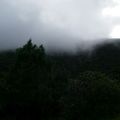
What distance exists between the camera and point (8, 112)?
6169 cm

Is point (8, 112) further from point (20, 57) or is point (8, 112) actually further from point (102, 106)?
point (102, 106)

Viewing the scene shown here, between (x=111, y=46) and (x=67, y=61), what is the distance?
107 feet

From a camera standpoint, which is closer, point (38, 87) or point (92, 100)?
point (92, 100)

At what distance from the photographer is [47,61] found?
65.8 meters

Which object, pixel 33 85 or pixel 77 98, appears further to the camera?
pixel 33 85

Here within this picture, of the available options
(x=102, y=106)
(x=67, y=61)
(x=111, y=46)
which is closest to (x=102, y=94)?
(x=102, y=106)

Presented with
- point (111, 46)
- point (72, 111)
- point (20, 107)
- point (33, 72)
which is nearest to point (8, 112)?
point (20, 107)

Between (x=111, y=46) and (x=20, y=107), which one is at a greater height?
(x=111, y=46)

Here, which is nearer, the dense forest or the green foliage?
the green foliage

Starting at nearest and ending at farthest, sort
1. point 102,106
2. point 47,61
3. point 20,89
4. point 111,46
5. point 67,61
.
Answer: point 102,106 → point 20,89 → point 47,61 → point 67,61 → point 111,46

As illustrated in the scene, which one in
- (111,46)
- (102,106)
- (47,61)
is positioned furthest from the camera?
(111,46)

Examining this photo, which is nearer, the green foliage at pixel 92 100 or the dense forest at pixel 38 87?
the green foliage at pixel 92 100

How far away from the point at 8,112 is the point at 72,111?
15.0m

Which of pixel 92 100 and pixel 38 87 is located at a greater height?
pixel 38 87
